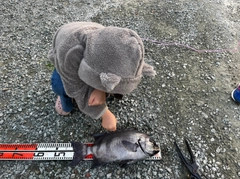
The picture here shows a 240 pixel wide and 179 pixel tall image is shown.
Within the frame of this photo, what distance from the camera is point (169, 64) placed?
3268mm

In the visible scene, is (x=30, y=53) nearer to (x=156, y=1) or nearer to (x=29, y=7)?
(x=29, y=7)

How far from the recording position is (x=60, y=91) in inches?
88.3

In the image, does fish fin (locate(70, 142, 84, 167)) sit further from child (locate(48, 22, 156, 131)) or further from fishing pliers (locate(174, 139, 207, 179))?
fishing pliers (locate(174, 139, 207, 179))

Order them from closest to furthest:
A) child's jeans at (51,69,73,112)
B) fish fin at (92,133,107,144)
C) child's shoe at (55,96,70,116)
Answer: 1. child's jeans at (51,69,73,112)
2. fish fin at (92,133,107,144)
3. child's shoe at (55,96,70,116)

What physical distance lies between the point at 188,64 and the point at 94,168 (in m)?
1.96

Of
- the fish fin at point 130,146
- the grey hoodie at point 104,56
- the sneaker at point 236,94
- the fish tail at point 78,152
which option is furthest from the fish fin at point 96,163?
the sneaker at point 236,94

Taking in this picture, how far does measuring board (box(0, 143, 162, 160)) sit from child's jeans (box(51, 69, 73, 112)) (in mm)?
402

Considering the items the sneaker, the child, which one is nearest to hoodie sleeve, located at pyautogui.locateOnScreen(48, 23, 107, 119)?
the child

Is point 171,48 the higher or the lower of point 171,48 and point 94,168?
the higher

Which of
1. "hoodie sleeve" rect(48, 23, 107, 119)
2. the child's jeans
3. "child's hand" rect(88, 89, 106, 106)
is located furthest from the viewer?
the child's jeans

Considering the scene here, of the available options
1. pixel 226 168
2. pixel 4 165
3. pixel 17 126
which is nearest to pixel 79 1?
pixel 17 126

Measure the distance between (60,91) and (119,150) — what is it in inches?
32.1

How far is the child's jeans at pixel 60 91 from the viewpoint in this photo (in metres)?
2.19

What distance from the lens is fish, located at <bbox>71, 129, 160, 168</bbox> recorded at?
2225 mm
